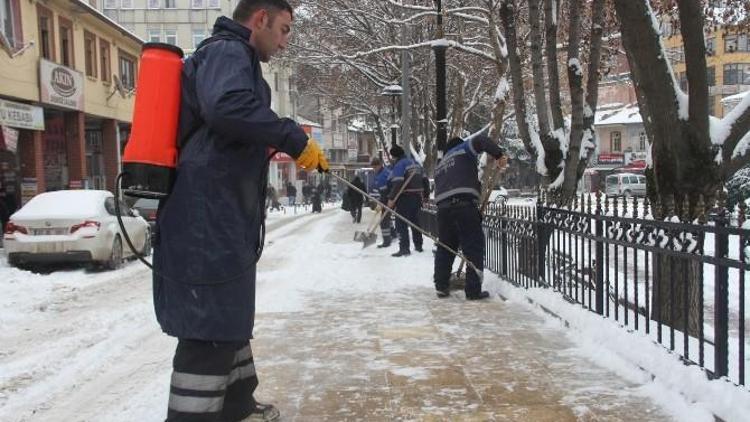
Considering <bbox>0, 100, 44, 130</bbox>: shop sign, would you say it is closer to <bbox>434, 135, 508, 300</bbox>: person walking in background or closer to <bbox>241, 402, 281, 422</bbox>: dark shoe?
<bbox>434, 135, 508, 300</bbox>: person walking in background

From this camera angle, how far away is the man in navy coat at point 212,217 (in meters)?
2.93

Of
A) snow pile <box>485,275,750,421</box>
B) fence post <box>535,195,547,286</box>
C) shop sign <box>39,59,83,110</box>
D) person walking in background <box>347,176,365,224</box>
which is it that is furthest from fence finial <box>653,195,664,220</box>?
shop sign <box>39,59,83,110</box>

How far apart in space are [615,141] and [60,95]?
58817 mm

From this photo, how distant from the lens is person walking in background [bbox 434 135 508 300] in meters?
7.30

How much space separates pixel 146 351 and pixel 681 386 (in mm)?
3964

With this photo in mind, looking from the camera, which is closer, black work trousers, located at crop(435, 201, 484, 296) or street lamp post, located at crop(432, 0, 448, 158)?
black work trousers, located at crop(435, 201, 484, 296)

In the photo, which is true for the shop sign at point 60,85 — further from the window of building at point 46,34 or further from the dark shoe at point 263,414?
the dark shoe at point 263,414

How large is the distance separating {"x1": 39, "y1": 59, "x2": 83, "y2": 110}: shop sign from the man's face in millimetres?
18585

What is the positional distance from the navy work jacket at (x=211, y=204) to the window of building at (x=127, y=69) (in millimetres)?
27001

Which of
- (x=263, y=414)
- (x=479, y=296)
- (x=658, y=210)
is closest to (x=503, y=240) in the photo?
(x=479, y=296)

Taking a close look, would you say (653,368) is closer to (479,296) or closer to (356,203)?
(479,296)

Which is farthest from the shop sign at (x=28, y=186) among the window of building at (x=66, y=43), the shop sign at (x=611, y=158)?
the shop sign at (x=611, y=158)

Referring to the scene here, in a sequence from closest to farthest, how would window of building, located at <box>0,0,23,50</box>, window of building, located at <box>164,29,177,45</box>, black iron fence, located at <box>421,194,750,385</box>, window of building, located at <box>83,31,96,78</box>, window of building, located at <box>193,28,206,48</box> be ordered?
black iron fence, located at <box>421,194,750,385</box>
window of building, located at <box>0,0,23,50</box>
window of building, located at <box>83,31,96,78</box>
window of building, located at <box>164,29,177,45</box>
window of building, located at <box>193,28,206,48</box>

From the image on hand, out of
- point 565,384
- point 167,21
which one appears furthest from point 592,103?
point 167,21
